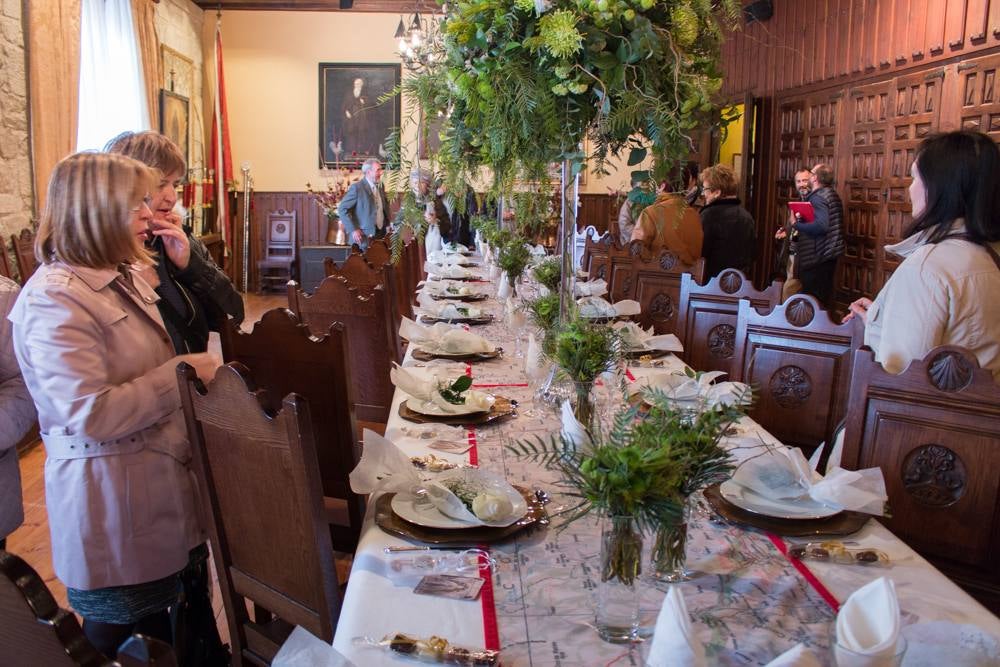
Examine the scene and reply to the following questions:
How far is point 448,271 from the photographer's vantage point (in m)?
6.05

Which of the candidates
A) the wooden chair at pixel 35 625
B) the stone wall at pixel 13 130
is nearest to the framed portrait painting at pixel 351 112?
the stone wall at pixel 13 130

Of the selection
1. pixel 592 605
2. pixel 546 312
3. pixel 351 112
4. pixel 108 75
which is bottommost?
pixel 592 605

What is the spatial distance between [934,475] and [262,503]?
1.47 meters

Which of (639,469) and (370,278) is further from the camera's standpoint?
(370,278)

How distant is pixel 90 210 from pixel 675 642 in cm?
149

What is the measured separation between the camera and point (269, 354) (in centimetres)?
232

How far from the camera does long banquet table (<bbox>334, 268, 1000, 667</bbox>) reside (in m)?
1.21

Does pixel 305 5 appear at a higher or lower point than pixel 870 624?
higher

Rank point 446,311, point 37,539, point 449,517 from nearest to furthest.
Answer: point 449,517
point 37,539
point 446,311

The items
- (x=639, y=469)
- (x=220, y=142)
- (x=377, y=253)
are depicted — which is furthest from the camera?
(x=220, y=142)

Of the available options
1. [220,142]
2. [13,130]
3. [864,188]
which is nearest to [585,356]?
[13,130]

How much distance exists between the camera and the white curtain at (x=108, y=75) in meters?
7.33

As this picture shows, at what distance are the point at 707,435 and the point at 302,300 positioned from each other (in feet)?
7.28

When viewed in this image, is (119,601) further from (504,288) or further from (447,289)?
(447,289)
